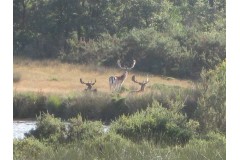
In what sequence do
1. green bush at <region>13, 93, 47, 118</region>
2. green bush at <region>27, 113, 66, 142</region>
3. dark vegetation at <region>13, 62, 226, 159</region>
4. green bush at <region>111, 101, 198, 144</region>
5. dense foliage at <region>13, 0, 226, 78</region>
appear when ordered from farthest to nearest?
dense foliage at <region>13, 0, 226, 78</region>, green bush at <region>13, 93, 47, 118</region>, green bush at <region>27, 113, 66, 142</region>, green bush at <region>111, 101, 198, 144</region>, dark vegetation at <region>13, 62, 226, 159</region>

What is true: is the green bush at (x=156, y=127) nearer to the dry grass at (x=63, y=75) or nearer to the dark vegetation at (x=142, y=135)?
the dark vegetation at (x=142, y=135)

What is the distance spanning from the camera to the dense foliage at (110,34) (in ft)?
85.3

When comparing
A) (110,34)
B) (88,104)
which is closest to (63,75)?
(110,34)

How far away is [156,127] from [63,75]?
18069mm

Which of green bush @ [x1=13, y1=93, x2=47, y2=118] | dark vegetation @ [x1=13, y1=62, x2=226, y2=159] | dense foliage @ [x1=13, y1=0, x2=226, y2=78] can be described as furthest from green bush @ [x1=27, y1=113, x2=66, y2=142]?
dense foliage @ [x1=13, y1=0, x2=226, y2=78]

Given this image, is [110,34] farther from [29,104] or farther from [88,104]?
[88,104]

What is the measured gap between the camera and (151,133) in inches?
303

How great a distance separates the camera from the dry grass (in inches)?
971

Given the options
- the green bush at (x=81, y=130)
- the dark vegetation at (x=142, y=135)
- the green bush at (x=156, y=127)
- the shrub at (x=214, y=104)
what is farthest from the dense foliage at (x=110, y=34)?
the green bush at (x=81, y=130)

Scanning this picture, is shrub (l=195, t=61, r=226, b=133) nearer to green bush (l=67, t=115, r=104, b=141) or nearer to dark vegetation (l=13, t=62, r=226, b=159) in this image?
dark vegetation (l=13, t=62, r=226, b=159)

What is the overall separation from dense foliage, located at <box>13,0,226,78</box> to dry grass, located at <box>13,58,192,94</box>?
16.5 inches

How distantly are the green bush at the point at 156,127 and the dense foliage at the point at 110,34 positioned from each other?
16.5m
